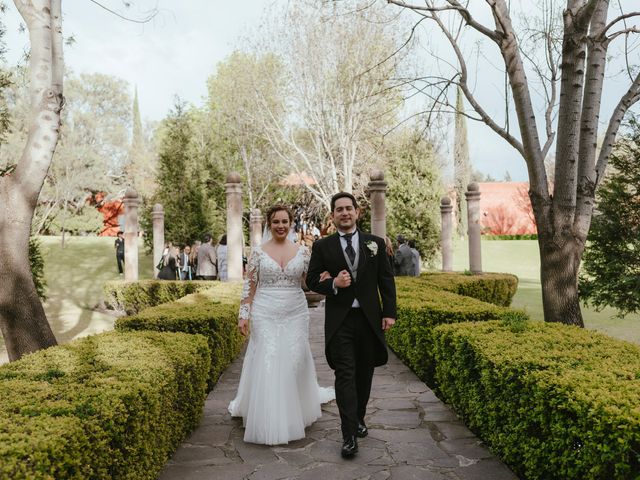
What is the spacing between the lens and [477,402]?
170 inches

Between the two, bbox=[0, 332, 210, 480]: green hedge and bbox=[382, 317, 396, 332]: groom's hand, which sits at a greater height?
bbox=[382, 317, 396, 332]: groom's hand

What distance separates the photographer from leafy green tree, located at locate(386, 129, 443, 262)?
24.2 meters

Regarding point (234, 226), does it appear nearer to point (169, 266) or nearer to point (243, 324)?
point (169, 266)

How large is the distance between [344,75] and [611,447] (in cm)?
2044

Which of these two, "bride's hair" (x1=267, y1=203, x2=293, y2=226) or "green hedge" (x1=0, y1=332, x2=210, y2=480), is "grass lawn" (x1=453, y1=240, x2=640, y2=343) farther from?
"green hedge" (x1=0, y1=332, x2=210, y2=480)

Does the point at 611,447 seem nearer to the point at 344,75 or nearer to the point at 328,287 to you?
the point at 328,287

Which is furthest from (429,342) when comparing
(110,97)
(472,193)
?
(110,97)

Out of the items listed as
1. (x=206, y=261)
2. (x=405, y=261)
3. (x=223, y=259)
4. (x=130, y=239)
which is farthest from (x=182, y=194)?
(x=405, y=261)

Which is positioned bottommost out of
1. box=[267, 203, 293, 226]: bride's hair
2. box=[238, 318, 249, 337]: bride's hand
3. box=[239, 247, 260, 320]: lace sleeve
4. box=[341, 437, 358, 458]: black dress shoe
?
box=[341, 437, 358, 458]: black dress shoe

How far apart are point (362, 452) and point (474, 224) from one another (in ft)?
43.1

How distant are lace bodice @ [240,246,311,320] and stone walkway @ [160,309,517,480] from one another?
1128 millimetres

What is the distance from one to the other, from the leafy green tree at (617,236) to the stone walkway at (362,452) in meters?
6.92

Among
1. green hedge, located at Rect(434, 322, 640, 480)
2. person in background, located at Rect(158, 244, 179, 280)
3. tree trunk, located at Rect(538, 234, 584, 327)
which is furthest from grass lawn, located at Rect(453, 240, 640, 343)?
person in background, located at Rect(158, 244, 179, 280)

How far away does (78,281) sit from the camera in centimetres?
2478
